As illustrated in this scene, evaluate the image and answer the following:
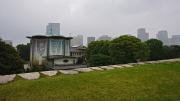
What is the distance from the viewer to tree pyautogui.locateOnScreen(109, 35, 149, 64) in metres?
32.1

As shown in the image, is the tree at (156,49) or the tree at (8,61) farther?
the tree at (156,49)

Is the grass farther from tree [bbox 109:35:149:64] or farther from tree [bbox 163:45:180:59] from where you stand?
tree [bbox 163:45:180:59]

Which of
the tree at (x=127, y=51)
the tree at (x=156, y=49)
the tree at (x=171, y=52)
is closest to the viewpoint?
the tree at (x=127, y=51)

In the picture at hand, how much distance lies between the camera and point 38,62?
121ft

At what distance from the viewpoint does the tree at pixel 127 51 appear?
32094mm

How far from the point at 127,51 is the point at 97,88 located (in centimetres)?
2776

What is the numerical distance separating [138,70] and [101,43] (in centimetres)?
3424

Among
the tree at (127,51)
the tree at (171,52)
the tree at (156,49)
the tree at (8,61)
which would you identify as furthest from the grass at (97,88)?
the tree at (171,52)

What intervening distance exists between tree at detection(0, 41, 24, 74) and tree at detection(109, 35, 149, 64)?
46.4ft

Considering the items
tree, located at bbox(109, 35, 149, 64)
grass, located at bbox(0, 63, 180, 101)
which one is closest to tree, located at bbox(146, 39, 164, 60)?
tree, located at bbox(109, 35, 149, 64)

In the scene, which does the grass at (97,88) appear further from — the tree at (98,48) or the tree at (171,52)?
the tree at (171,52)

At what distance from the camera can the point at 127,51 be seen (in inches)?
1303

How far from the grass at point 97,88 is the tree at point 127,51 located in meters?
24.9

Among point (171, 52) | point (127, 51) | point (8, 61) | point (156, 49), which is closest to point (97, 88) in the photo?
point (8, 61)
